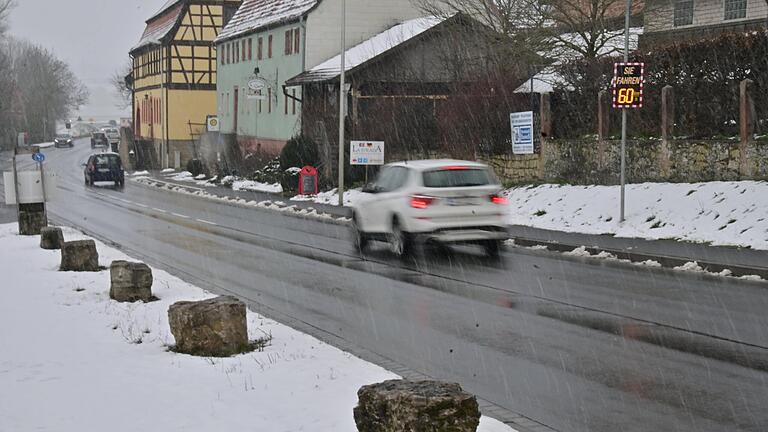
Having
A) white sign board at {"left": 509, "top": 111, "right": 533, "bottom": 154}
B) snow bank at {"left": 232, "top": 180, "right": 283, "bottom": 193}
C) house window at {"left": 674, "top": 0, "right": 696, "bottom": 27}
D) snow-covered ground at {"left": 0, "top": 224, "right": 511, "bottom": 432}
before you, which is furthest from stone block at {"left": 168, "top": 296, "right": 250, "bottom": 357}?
house window at {"left": 674, "top": 0, "right": 696, "bottom": 27}

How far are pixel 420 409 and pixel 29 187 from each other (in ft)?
58.8

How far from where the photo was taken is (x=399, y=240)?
18969mm

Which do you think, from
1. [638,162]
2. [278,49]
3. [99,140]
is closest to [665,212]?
[638,162]

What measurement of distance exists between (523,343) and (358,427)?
4.34 m

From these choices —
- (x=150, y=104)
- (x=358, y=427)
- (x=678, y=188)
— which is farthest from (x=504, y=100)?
(x=150, y=104)

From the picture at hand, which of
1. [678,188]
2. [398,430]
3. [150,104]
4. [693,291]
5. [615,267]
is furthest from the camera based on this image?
[150,104]

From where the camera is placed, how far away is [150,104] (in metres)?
84.7

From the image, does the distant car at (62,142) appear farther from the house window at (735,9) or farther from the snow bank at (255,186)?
the house window at (735,9)

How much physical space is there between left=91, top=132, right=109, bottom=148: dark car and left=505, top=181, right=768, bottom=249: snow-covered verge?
109 metres

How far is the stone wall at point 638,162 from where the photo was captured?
22406 millimetres

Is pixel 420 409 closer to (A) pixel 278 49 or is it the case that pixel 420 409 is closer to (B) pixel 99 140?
(A) pixel 278 49

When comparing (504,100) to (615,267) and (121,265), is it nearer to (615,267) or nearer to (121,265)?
(615,267)

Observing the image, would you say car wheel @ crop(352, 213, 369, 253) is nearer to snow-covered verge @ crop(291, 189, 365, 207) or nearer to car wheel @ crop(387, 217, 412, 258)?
car wheel @ crop(387, 217, 412, 258)

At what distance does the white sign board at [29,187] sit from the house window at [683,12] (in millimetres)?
30533
